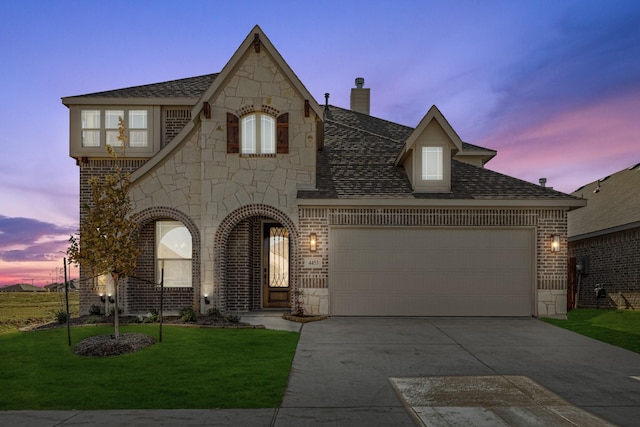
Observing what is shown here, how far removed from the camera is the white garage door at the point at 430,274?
12539mm

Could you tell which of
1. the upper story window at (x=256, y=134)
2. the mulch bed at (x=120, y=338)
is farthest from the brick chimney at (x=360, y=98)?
the mulch bed at (x=120, y=338)

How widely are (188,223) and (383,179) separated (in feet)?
20.9

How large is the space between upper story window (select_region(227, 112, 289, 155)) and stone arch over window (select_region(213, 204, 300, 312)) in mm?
1784

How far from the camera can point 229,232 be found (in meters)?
12.8

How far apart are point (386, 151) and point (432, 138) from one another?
2780mm

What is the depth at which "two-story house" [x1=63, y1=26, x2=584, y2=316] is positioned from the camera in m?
12.5

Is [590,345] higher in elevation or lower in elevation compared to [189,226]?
lower

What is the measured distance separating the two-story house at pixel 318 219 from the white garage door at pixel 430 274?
3 centimetres

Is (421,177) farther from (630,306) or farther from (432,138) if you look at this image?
(630,306)

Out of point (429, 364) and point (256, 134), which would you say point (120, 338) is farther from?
point (256, 134)

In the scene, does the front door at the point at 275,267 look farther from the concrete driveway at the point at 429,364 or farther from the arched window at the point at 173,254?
the concrete driveway at the point at 429,364

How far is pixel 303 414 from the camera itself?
5.25 m

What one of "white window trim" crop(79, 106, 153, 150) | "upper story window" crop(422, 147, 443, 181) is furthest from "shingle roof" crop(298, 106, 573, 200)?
"white window trim" crop(79, 106, 153, 150)

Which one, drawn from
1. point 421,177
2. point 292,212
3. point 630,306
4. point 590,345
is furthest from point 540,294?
point 292,212
